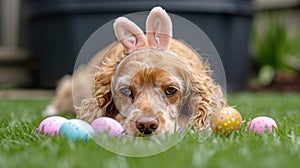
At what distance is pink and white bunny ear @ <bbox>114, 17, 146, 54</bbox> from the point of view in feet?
8.22

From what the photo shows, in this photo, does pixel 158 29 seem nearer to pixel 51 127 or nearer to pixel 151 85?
pixel 151 85

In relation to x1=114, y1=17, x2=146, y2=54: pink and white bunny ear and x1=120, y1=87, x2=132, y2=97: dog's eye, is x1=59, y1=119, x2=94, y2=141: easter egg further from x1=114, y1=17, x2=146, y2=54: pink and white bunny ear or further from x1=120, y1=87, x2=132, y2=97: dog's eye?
x1=114, y1=17, x2=146, y2=54: pink and white bunny ear

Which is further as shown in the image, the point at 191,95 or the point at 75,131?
the point at 191,95

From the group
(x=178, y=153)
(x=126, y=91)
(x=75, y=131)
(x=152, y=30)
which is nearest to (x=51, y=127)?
(x=75, y=131)

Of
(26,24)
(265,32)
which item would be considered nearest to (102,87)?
(26,24)

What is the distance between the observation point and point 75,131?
222cm

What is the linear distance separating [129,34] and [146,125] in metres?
0.53

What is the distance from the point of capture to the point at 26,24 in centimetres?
804

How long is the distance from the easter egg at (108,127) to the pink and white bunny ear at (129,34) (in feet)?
1.43

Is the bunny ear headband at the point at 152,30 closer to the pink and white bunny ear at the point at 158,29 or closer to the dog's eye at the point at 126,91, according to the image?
the pink and white bunny ear at the point at 158,29

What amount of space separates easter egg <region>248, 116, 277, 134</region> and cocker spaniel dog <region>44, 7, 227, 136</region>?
26cm

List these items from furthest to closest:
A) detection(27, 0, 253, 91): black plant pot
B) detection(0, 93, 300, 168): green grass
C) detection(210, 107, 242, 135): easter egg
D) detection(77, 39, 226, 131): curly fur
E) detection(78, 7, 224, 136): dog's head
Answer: detection(27, 0, 253, 91): black plant pot, detection(77, 39, 226, 131): curly fur, detection(210, 107, 242, 135): easter egg, detection(78, 7, 224, 136): dog's head, detection(0, 93, 300, 168): green grass

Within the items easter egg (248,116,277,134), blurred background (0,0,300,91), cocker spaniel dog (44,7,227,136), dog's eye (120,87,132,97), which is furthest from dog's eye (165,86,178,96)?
blurred background (0,0,300,91)

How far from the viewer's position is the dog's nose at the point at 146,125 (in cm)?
226
